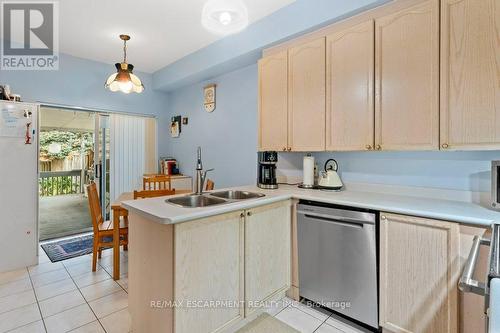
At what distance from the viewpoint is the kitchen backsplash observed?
68.7 inches

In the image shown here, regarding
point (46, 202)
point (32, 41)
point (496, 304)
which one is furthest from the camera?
point (46, 202)

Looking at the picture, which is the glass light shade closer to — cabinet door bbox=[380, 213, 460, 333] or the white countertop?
the white countertop

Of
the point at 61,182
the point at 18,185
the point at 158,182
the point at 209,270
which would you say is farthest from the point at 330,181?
the point at 61,182

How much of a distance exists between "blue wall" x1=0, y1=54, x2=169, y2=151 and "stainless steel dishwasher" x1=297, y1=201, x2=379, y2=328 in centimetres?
337

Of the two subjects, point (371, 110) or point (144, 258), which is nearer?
point (144, 258)

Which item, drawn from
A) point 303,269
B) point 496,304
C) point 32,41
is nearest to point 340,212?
point 303,269

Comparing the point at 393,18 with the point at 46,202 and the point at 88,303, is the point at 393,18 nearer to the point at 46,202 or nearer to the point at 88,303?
the point at 88,303

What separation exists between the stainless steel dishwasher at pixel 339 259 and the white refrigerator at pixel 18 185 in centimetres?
294

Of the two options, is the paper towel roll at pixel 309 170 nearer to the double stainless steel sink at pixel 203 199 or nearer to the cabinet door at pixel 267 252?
the cabinet door at pixel 267 252

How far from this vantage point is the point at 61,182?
6.75 metres

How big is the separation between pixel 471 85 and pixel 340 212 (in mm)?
1111

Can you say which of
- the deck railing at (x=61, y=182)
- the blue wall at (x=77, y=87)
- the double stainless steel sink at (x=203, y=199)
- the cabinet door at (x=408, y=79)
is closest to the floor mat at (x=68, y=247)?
the double stainless steel sink at (x=203, y=199)

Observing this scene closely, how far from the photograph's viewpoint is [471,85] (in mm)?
1521

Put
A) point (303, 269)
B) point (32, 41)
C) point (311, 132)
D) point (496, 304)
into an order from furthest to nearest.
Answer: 1. point (32, 41)
2. point (311, 132)
3. point (303, 269)
4. point (496, 304)
